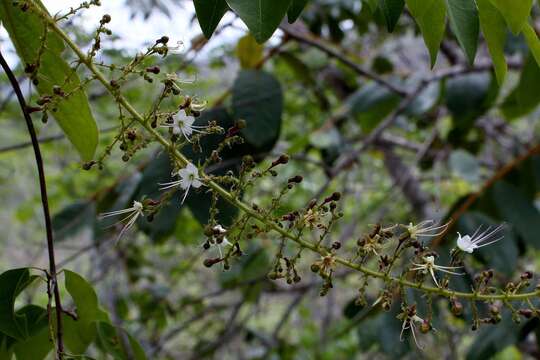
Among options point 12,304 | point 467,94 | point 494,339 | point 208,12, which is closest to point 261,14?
point 208,12

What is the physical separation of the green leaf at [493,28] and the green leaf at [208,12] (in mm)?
299

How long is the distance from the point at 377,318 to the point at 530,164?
0.63m

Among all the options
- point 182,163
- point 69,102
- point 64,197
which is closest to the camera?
point 182,163

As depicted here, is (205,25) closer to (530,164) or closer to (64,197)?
(530,164)

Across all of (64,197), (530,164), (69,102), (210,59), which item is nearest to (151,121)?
(69,102)

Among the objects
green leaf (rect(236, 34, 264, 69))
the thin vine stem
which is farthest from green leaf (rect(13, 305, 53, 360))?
green leaf (rect(236, 34, 264, 69))

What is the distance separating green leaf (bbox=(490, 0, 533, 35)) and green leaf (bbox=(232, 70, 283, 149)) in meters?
0.74

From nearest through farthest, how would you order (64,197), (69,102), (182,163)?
1. (182,163)
2. (69,102)
3. (64,197)

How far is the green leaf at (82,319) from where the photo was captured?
0.84 m

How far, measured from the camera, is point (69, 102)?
807 millimetres

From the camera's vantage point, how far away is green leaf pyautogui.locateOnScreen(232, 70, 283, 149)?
1.37 metres

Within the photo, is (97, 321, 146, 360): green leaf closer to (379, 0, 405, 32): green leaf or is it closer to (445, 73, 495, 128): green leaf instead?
(379, 0, 405, 32): green leaf

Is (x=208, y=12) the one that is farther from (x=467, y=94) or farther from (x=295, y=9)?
(x=467, y=94)

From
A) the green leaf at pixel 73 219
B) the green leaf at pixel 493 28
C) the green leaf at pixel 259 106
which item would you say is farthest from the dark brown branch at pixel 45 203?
the green leaf at pixel 73 219
